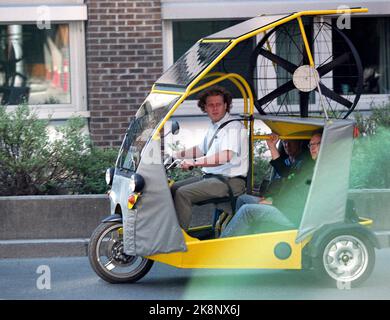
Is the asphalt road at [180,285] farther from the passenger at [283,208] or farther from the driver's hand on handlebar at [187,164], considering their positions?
the driver's hand on handlebar at [187,164]

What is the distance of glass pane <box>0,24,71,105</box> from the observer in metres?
14.1

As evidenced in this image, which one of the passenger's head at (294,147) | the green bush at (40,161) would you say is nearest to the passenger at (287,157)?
the passenger's head at (294,147)

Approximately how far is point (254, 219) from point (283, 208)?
0.35 m

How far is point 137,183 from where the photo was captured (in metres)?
8.28

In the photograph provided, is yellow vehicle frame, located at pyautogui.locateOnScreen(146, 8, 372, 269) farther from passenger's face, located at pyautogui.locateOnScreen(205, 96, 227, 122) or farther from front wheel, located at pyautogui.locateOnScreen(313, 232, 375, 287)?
passenger's face, located at pyautogui.locateOnScreen(205, 96, 227, 122)

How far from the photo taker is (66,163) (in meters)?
11.2

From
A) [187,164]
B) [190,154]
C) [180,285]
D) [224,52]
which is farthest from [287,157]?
[180,285]

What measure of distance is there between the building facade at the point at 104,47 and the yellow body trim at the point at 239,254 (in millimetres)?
5681

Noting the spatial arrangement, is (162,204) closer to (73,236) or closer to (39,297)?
(39,297)

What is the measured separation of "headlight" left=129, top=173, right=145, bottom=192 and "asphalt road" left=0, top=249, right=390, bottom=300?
893 millimetres

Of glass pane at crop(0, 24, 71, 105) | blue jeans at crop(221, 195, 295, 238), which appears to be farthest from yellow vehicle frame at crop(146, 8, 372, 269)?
glass pane at crop(0, 24, 71, 105)

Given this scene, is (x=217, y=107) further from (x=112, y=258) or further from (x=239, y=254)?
(x=112, y=258)

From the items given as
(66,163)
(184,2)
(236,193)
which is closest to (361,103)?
(184,2)
